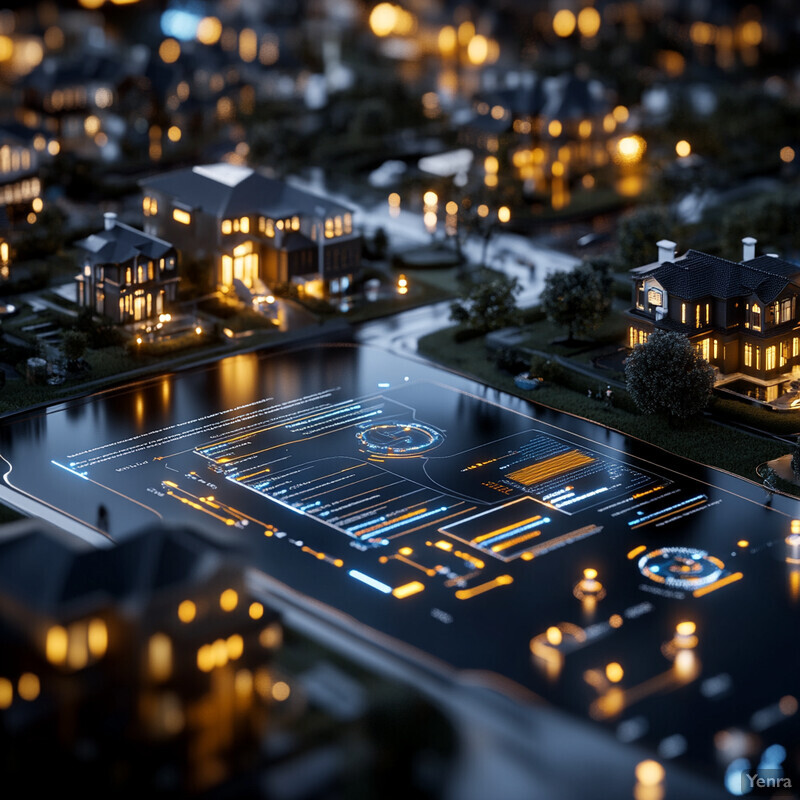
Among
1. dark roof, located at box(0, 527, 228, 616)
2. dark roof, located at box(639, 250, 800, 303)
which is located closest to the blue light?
dark roof, located at box(0, 527, 228, 616)

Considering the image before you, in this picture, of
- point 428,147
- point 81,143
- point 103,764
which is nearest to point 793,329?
point 103,764

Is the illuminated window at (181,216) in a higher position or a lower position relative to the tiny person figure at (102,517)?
higher

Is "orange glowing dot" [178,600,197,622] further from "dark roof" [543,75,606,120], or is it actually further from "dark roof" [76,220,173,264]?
"dark roof" [543,75,606,120]

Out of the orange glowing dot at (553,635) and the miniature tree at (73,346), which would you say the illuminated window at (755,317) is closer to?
the orange glowing dot at (553,635)

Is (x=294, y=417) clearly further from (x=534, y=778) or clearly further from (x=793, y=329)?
(x=534, y=778)

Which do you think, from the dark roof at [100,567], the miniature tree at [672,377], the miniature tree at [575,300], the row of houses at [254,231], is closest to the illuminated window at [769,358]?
the miniature tree at [672,377]

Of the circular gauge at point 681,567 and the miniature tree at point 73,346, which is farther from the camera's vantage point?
the miniature tree at point 73,346
